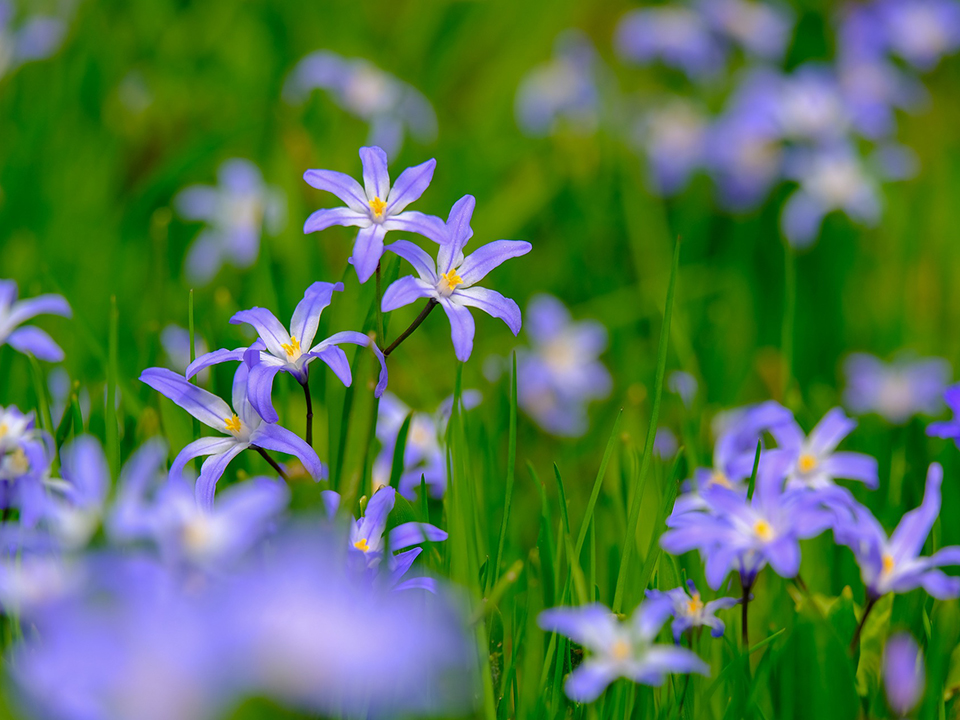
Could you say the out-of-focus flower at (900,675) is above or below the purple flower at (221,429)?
below

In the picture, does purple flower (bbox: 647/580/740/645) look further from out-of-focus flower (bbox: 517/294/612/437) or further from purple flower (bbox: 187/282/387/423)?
out-of-focus flower (bbox: 517/294/612/437)

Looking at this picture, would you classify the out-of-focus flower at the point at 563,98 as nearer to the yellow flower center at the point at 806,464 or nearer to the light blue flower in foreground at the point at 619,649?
the yellow flower center at the point at 806,464

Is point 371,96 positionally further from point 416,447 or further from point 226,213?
point 416,447

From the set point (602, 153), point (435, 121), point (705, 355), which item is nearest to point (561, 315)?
point (705, 355)

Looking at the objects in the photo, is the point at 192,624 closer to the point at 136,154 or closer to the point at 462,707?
the point at 462,707

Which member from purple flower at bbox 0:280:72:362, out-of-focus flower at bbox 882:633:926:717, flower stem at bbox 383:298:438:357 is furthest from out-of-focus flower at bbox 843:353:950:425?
purple flower at bbox 0:280:72:362

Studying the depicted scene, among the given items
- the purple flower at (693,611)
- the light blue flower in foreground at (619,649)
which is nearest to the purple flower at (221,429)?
the light blue flower in foreground at (619,649)
